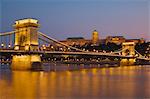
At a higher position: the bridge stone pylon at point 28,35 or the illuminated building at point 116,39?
the illuminated building at point 116,39

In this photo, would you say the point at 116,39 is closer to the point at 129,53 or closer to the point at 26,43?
the point at 129,53

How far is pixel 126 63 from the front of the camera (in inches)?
1604

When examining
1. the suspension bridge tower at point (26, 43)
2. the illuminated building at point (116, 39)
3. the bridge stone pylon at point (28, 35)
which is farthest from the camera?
the illuminated building at point (116, 39)

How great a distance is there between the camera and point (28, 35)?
78.9 ft

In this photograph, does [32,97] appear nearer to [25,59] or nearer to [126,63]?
[25,59]

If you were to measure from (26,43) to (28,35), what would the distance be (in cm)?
47

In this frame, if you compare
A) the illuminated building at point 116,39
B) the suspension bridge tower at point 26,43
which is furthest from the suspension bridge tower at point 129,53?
the illuminated building at point 116,39

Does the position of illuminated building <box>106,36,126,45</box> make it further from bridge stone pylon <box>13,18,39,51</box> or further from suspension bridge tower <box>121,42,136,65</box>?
bridge stone pylon <box>13,18,39,51</box>

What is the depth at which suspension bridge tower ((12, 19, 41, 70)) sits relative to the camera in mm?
22953

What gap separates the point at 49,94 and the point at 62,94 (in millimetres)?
332

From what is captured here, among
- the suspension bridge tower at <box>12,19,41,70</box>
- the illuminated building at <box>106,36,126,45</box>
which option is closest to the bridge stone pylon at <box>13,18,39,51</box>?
the suspension bridge tower at <box>12,19,41,70</box>

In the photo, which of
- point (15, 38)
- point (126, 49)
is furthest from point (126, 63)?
point (15, 38)

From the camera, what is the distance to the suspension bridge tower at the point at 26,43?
2295 cm

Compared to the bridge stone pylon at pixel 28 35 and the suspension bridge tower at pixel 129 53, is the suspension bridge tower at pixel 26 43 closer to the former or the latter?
the bridge stone pylon at pixel 28 35
